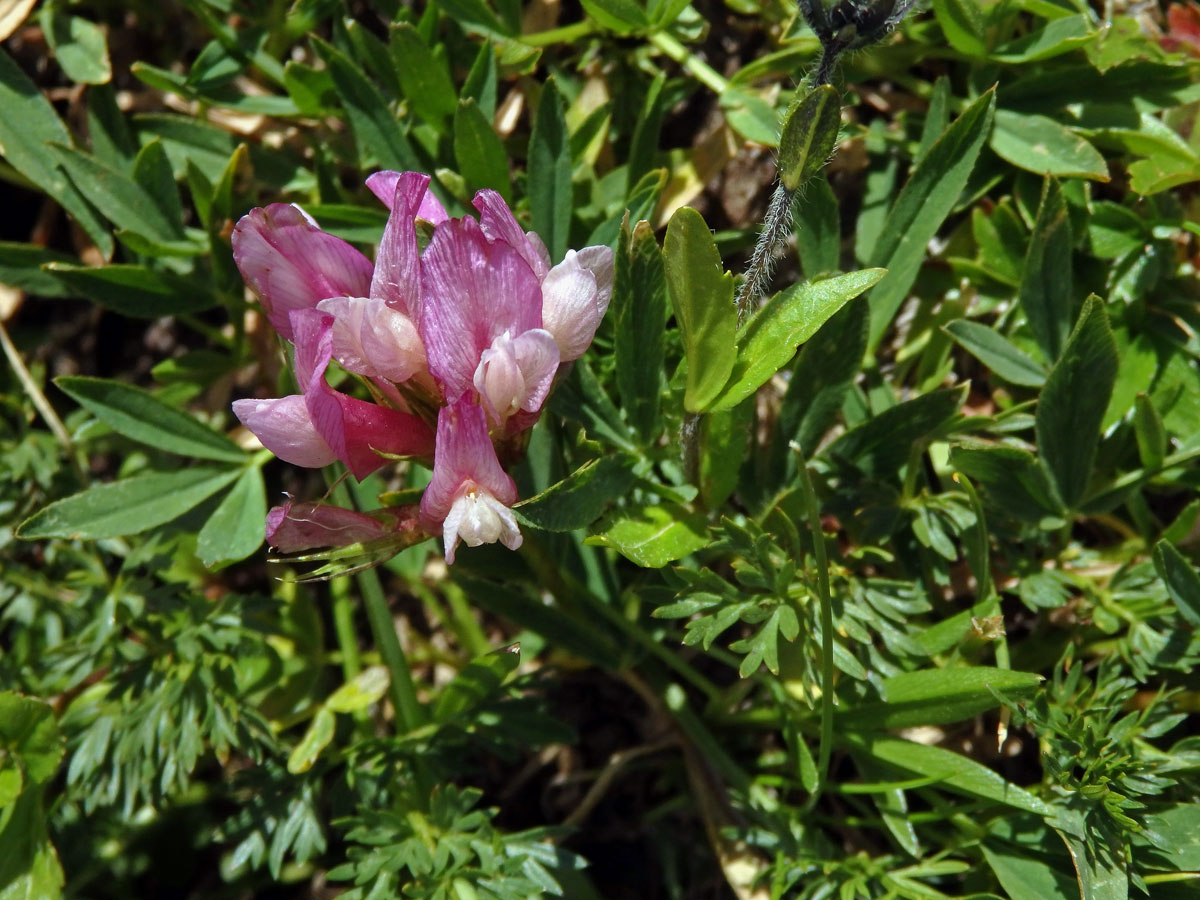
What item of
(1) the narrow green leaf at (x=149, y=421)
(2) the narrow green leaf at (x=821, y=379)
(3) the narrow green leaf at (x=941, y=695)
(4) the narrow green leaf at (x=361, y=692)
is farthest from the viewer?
(4) the narrow green leaf at (x=361, y=692)

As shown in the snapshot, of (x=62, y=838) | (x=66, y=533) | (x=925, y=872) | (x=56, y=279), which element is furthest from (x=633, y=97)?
(x=62, y=838)

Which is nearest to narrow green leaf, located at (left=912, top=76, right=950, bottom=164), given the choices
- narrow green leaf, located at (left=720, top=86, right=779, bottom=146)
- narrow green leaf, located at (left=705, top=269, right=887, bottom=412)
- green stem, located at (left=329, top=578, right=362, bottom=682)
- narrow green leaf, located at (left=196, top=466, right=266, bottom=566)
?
narrow green leaf, located at (left=720, top=86, right=779, bottom=146)

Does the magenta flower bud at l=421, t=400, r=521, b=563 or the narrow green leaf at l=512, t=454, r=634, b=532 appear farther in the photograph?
the narrow green leaf at l=512, t=454, r=634, b=532

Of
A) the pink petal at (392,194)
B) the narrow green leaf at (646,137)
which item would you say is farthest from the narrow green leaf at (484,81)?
the pink petal at (392,194)

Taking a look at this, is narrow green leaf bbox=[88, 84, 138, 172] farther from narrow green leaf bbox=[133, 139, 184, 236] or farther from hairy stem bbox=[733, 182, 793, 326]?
hairy stem bbox=[733, 182, 793, 326]

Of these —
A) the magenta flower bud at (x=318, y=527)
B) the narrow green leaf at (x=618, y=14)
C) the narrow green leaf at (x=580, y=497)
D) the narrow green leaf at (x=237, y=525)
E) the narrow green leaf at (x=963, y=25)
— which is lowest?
the narrow green leaf at (x=237, y=525)

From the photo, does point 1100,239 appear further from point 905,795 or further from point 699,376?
point 905,795

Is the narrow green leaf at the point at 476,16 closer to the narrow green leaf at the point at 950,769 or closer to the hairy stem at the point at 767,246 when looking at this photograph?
the hairy stem at the point at 767,246
